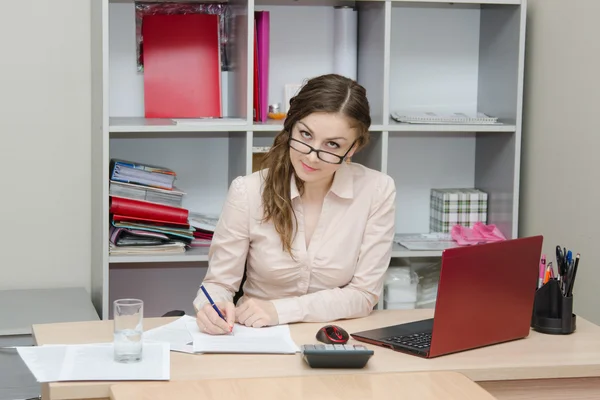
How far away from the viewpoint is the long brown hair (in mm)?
2197

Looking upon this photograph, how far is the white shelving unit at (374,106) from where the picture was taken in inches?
117

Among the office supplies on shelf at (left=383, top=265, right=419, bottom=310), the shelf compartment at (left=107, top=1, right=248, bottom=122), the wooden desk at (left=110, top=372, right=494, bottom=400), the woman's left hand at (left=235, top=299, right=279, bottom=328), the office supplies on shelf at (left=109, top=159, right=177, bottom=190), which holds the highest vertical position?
the shelf compartment at (left=107, top=1, right=248, bottom=122)

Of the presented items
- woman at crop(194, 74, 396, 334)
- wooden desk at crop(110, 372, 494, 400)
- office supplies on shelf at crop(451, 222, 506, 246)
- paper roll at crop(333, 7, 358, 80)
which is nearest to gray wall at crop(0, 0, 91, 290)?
paper roll at crop(333, 7, 358, 80)

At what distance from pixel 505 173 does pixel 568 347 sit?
4.54ft

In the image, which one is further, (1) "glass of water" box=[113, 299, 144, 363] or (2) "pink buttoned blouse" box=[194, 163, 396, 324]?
(2) "pink buttoned blouse" box=[194, 163, 396, 324]

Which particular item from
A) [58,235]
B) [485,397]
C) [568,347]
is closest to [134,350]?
[485,397]

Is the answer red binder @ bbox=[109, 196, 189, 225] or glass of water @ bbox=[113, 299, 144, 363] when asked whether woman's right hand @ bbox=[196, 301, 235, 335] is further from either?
red binder @ bbox=[109, 196, 189, 225]

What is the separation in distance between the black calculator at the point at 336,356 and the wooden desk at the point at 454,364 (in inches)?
0.6

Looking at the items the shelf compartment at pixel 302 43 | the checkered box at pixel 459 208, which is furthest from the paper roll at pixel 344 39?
the checkered box at pixel 459 208

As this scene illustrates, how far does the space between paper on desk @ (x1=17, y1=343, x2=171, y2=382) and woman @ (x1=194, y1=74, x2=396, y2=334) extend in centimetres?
42

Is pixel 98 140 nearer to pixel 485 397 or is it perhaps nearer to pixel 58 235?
pixel 58 235

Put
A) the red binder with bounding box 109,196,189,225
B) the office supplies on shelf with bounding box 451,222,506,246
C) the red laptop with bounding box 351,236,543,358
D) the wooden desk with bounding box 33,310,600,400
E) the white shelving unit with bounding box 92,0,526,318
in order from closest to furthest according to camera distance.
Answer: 1. the wooden desk with bounding box 33,310,600,400
2. the red laptop with bounding box 351,236,543,358
3. the red binder with bounding box 109,196,189,225
4. the white shelving unit with bounding box 92,0,526,318
5. the office supplies on shelf with bounding box 451,222,506,246

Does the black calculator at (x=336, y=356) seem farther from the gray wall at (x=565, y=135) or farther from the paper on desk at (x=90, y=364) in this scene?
the gray wall at (x=565, y=135)

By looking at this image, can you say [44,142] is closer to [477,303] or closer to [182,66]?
[182,66]
